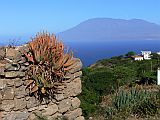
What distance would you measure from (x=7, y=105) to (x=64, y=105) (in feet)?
4.45

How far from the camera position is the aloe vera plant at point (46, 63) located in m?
6.80

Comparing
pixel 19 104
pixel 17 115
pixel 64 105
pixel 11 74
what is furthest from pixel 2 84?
pixel 64 105

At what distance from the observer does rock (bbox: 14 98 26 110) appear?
6613 millimetres

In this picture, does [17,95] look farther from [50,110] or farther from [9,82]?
[50,110]

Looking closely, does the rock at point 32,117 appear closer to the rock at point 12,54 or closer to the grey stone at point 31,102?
the grey stone at point 31,102

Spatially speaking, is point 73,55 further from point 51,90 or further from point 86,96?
point 86,96

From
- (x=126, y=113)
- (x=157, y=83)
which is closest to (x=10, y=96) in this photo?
(x=126, y=113)

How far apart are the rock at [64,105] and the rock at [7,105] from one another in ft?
3.75

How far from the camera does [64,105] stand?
7.47m

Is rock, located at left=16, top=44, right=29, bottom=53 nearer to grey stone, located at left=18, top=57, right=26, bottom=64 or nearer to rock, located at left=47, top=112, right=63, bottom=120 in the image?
grey stone, located at left=18, top=57, right=26, bottom=64

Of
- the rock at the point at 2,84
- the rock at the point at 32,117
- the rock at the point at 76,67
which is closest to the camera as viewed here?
the rock at the point at 2,84

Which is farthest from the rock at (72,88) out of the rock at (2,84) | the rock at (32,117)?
the rock at (2,84)

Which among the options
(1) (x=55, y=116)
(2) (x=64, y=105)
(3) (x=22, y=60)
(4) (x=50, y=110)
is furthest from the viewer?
(2) (x=64, y=105)

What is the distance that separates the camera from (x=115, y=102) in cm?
1091
